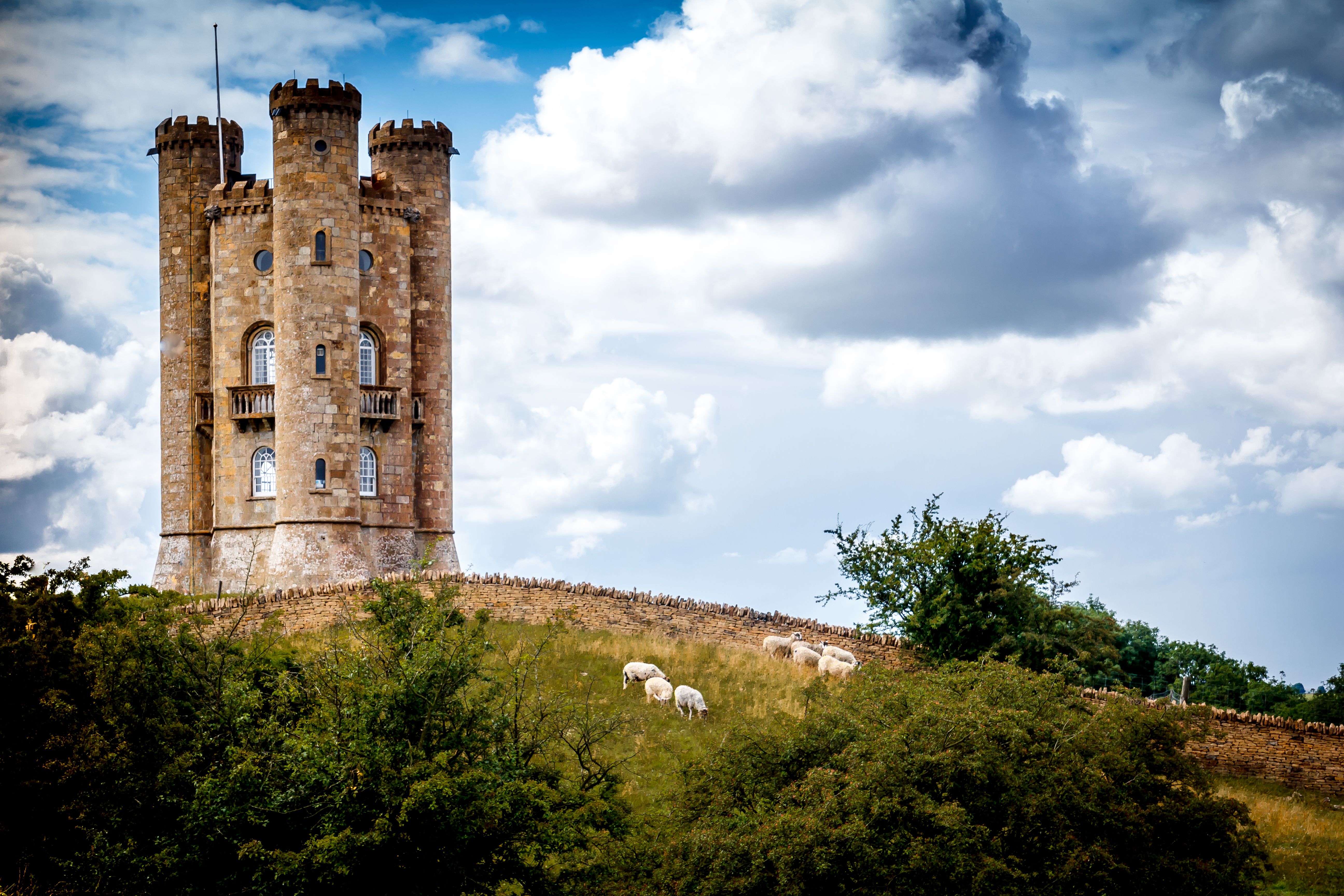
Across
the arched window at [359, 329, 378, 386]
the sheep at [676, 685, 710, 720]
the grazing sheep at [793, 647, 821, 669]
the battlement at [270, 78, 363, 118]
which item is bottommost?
the sheep at [676, 685, 710, 720]

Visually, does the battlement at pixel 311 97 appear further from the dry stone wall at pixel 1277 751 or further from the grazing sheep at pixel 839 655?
the dry stone wall at pixel 1277 751

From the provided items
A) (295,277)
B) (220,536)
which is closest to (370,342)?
(295,277)

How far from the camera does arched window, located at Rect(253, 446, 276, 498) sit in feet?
147

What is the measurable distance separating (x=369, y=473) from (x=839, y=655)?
59.5 ft

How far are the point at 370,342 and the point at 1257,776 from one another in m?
30.6

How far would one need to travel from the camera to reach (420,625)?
21.0m

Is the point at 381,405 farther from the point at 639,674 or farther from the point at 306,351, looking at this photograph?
the point at 639,674

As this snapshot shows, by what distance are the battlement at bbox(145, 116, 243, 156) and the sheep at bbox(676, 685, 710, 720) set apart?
30083 mm

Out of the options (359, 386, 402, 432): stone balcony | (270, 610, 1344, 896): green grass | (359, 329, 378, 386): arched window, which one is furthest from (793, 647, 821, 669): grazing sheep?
(359, 329, 378, 386): arched window

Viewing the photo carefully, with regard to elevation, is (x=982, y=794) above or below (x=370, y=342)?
below

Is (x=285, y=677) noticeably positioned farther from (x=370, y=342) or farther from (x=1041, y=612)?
(x=370, y=342)

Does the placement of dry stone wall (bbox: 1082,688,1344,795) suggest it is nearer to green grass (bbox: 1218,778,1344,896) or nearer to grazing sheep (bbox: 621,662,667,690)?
green grass (bbox: 1218,778,1344,896)

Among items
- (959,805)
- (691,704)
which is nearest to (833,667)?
(691,704)

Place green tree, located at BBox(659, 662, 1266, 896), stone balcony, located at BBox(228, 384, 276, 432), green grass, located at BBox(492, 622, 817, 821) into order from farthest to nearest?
stone balcony, located at BBox(228, 384, 276, 432), green grass, located at BBox(492, 622, 817, 821), green tree, located at BBox(659, 662, 1266, 896)
